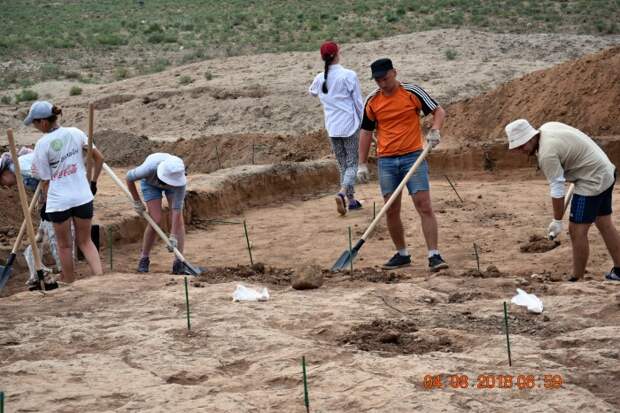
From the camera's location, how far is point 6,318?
735cm

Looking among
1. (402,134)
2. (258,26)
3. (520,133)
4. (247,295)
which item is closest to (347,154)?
(402,134)

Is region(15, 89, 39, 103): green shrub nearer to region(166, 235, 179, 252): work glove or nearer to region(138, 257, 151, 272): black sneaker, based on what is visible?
region(138, 257, 151, 272): black sneaker

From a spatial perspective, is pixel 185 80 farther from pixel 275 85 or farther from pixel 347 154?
pixel 347 154

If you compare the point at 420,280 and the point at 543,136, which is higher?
the point at 543,136

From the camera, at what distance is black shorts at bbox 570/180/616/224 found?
8.04m

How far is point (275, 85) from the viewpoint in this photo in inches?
867

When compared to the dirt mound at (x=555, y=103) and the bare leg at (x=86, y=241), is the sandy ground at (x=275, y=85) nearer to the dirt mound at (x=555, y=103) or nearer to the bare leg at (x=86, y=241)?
the dirt mound at (x=555, y=103)

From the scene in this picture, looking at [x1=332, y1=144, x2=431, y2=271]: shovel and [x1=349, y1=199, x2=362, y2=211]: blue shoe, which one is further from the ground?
[x1=332, y1=144, x2=431, y2=271]: shovel

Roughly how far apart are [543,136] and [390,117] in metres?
1.43

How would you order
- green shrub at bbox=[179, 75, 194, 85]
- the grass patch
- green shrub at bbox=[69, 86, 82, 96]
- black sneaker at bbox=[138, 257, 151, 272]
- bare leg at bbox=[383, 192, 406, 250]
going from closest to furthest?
bare leg at bbox=[383, 192, 406, 250] < black sneaker at bbox=[138, 257, 151, 272] < green shrub at bbox=[179, 75, 194, 85] < green shrub at bbox=[69, 86, 82, 96] < the grass patch

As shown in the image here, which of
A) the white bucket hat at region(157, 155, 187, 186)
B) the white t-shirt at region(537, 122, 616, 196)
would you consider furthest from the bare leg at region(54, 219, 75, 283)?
the white t-shirt at region(537, 122, 616, 196)

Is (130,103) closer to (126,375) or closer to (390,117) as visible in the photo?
(390,117)

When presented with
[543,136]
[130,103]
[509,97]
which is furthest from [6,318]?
[130,103]
